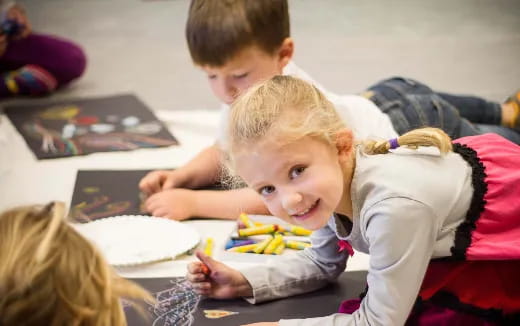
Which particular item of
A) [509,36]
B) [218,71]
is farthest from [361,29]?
[218,71]

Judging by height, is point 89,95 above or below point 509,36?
below

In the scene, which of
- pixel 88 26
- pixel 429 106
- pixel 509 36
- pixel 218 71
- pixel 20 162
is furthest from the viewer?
pixel 88 26

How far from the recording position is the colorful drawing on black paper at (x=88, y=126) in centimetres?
178

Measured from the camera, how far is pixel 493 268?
39.6 inches

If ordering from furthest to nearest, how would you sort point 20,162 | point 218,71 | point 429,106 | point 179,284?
point 20,162
point 429,106
point 218,71
point 179,284

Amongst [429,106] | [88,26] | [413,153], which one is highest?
[413,153]

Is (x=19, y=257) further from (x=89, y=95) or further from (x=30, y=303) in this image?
(x=89, y=95)

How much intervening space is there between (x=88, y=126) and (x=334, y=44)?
1152 mm

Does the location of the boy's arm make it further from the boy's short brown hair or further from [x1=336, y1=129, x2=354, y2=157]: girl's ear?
[x1=336, y1=129, x2=354, y2=157]: girl's ear

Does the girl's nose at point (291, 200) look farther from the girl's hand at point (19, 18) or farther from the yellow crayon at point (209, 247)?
the girl's hand at point (19, 18)

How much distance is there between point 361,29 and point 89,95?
1151 mm

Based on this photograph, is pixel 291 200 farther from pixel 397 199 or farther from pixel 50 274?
pixel 50 274

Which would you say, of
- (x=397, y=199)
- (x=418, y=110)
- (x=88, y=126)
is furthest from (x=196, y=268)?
(x=88, y=126)

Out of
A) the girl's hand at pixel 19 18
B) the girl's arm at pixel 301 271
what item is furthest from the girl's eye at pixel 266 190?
the girl's hand at pixel 19 18
